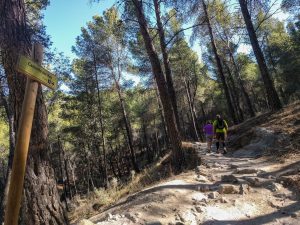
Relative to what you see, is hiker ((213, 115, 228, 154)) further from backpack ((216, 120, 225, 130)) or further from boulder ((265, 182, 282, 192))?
boulder ((265, 182, 282, 192))

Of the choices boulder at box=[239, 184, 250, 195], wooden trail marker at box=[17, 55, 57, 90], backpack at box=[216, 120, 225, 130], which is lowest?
boulder at box=[239, 184, 250, 195]

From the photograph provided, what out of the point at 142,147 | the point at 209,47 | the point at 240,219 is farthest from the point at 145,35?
the point at 142,147

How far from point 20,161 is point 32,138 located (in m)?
1.88

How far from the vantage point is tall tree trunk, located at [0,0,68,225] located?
4078mm

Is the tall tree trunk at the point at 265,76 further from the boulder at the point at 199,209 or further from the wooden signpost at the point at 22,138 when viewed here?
the wooden signpost at the point at 22,138

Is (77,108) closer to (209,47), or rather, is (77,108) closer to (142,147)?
(209,47)

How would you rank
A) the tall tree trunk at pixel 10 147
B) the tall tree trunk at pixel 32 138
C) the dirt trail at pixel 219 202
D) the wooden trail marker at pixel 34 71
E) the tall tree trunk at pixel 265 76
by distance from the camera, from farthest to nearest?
the tall tree trunk at pixel 265 76, the tall tree trunk at pixel 10 147, the dirt trail at pixel 219 202, the tall tree trunk at pixel 32 138, the wooden trail marker at pixel 34 71

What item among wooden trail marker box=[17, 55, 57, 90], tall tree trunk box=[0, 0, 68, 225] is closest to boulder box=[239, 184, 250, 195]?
tall tree trunk box=[0, 0, 68, 225]

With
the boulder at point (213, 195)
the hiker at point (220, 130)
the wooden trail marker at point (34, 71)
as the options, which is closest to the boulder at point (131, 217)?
the boulder at point (213, 195)

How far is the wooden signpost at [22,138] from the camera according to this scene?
8.14ft

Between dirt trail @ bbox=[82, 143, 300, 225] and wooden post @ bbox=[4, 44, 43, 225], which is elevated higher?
wooden post @ bbox=[4, 44, 43, 225]

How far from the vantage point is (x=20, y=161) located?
8.38 feet

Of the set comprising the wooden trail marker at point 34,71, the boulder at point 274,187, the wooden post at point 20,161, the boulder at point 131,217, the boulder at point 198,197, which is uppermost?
the wooden trail marker at point 34,71

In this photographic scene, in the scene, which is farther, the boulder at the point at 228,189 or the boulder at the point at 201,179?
the boulder at the point at 201,179
